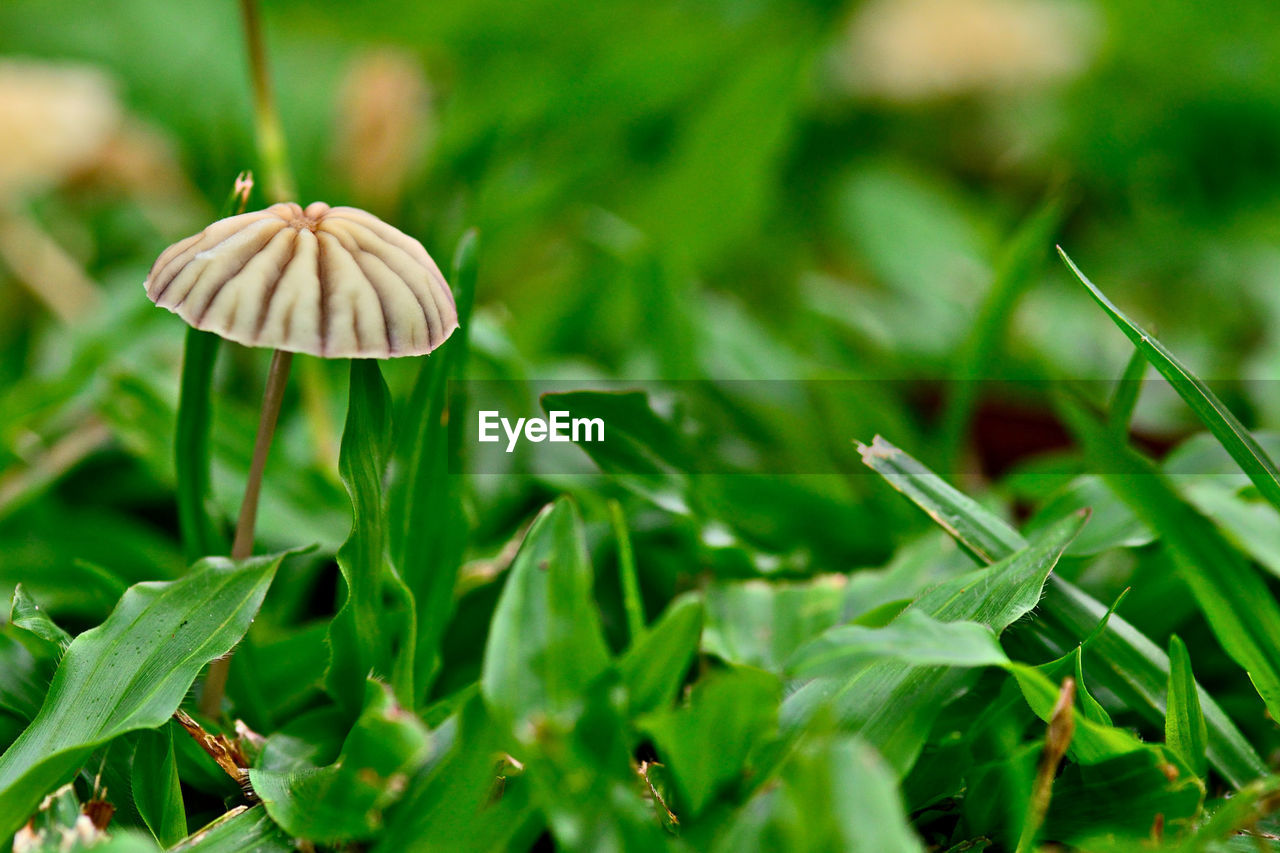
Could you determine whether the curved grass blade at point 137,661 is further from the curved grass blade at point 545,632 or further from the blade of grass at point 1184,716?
the blade of grass at point 1184,716

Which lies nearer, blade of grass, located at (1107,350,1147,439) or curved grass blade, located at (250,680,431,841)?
curved grass blade, located at (250,680,431,841)

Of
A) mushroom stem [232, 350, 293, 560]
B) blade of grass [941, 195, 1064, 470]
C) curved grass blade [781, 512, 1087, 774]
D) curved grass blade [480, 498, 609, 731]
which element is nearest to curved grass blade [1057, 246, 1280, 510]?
curved grass blade [781, 512, 1087, 774]

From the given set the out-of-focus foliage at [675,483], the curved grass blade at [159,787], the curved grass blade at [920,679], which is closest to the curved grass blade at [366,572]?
the out-of-focus foliage at [675,483]

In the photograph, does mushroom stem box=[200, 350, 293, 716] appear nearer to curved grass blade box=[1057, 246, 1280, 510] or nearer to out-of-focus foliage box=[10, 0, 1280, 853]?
out-of-focus foliage box=[10, 0, 1280, 853]

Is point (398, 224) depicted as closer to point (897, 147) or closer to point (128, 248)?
point (128, 248)

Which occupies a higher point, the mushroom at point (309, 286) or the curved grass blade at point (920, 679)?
the mushroom at point (309, 286)

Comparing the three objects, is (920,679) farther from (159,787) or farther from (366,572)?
(159,787)

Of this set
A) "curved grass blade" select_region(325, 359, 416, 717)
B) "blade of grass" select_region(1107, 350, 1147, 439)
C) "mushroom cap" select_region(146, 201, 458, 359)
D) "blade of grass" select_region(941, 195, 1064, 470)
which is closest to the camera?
"mushroom cap" select_region(146, 201, 458, 359)
